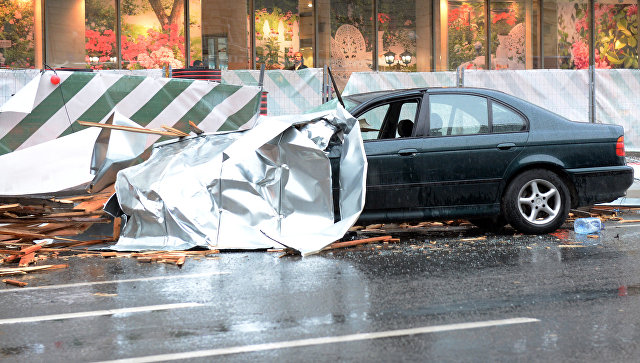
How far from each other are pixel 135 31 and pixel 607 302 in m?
16.7

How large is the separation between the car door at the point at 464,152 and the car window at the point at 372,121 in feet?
1.90

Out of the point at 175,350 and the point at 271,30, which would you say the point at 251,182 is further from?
the point at 271,30

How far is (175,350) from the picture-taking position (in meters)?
4.72

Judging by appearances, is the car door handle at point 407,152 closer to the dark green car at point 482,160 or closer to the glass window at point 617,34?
the dark green car at point 482,160

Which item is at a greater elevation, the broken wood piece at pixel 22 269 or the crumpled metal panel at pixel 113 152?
the crumpled metal panel at pixel 113 152

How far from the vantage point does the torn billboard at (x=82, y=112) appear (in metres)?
9.73

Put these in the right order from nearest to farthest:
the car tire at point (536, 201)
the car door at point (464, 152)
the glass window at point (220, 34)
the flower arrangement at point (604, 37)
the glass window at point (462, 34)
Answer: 1. the car door at point (464, 152)
2. the car tire at point (536, 201)
3. the glass window at point (220, 34)
4. the glass window at point (462, 34)
5. the flower arrangement at point (604, 37)

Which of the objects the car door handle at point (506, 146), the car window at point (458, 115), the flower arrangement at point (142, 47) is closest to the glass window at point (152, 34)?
the flower arrangement at point (142, 47)

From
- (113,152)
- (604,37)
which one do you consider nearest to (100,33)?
(113,152)

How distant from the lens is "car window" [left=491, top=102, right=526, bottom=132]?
8961 mm

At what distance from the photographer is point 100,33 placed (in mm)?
20078

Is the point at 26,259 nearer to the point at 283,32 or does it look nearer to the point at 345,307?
the point at 345,307

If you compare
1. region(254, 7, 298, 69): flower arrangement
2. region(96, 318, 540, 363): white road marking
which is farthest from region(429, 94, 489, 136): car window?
region(254, 7, 298, 69): flower arrangement

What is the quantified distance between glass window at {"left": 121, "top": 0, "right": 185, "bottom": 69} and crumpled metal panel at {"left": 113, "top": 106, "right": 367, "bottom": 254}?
488 inches
